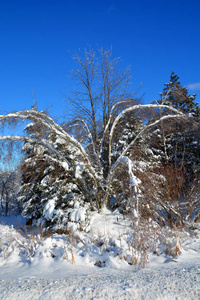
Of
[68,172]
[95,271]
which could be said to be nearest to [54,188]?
[68,172]

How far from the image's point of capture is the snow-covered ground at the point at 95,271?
9.14 feet

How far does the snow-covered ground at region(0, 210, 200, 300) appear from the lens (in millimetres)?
2785

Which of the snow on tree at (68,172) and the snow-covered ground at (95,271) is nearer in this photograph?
the snow-covered ground at (95,271)

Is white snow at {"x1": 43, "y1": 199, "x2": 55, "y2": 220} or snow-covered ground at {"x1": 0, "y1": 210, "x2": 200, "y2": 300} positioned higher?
white snow at {"x1": 43, "y1": 199, "x2": 55, "y2": 220}

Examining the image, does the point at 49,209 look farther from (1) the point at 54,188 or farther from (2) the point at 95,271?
(2) the point at 95,271

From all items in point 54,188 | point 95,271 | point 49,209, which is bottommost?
point 95,271

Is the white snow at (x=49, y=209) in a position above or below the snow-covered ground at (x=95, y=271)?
above

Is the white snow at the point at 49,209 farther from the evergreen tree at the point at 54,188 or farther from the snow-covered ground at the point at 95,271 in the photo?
the snow-covered ground at the point at 95,271

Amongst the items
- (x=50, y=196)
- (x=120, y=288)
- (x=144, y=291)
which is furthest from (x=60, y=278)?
(x=50, y=196)

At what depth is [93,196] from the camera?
9359mm

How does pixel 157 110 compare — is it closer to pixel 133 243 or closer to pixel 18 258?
pixel 133 243

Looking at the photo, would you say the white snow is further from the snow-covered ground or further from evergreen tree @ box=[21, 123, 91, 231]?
the snow-covered ground

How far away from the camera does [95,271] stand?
11.9 feet

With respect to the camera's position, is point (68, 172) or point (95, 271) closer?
point (95, 271)
